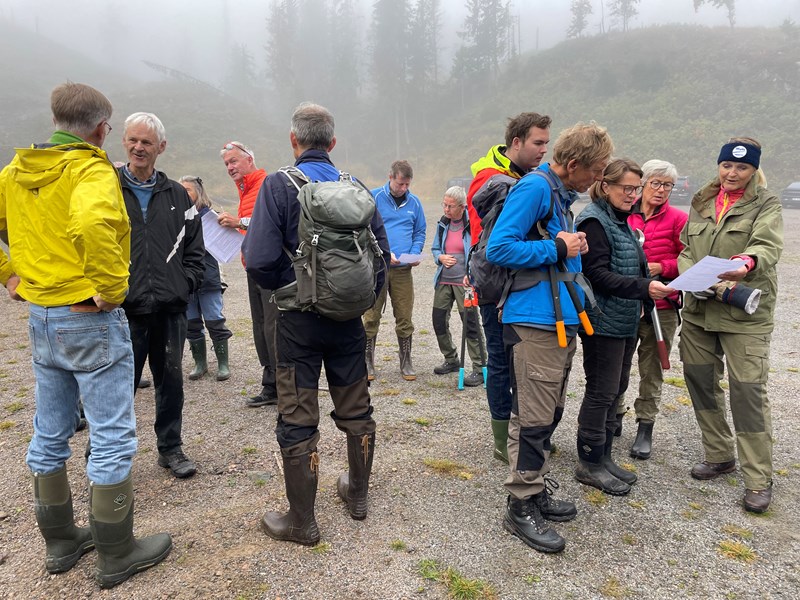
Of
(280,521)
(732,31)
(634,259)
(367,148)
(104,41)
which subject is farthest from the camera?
(104,41)

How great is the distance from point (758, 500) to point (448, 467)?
1914mm

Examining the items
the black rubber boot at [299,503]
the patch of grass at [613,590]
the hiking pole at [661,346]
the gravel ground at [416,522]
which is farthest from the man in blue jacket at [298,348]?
the hiking pole at [661,346]

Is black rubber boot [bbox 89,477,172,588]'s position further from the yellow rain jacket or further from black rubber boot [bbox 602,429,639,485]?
black rubber boot [bbox 602,429,639,485]

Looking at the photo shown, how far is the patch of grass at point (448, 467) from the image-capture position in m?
3.59

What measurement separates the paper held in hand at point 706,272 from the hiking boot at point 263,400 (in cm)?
354

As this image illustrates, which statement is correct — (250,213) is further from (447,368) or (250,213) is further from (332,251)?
(447,368)

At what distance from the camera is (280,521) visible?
9.29 ft

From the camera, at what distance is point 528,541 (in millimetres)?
2797

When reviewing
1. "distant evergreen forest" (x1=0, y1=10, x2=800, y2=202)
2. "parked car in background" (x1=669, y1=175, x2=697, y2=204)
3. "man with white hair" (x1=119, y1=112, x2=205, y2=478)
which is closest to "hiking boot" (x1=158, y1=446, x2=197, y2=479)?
"man with white hair" (x1=119, y1=112, x2=205, y2=478)

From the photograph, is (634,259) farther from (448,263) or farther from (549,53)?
(549,53)

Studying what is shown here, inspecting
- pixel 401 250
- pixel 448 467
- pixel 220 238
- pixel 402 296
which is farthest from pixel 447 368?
pixel 220 238

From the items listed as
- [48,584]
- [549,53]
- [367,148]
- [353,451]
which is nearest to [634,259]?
[353,451]

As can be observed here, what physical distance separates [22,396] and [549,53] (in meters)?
60.1

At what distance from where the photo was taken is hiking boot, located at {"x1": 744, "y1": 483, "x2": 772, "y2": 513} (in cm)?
312
